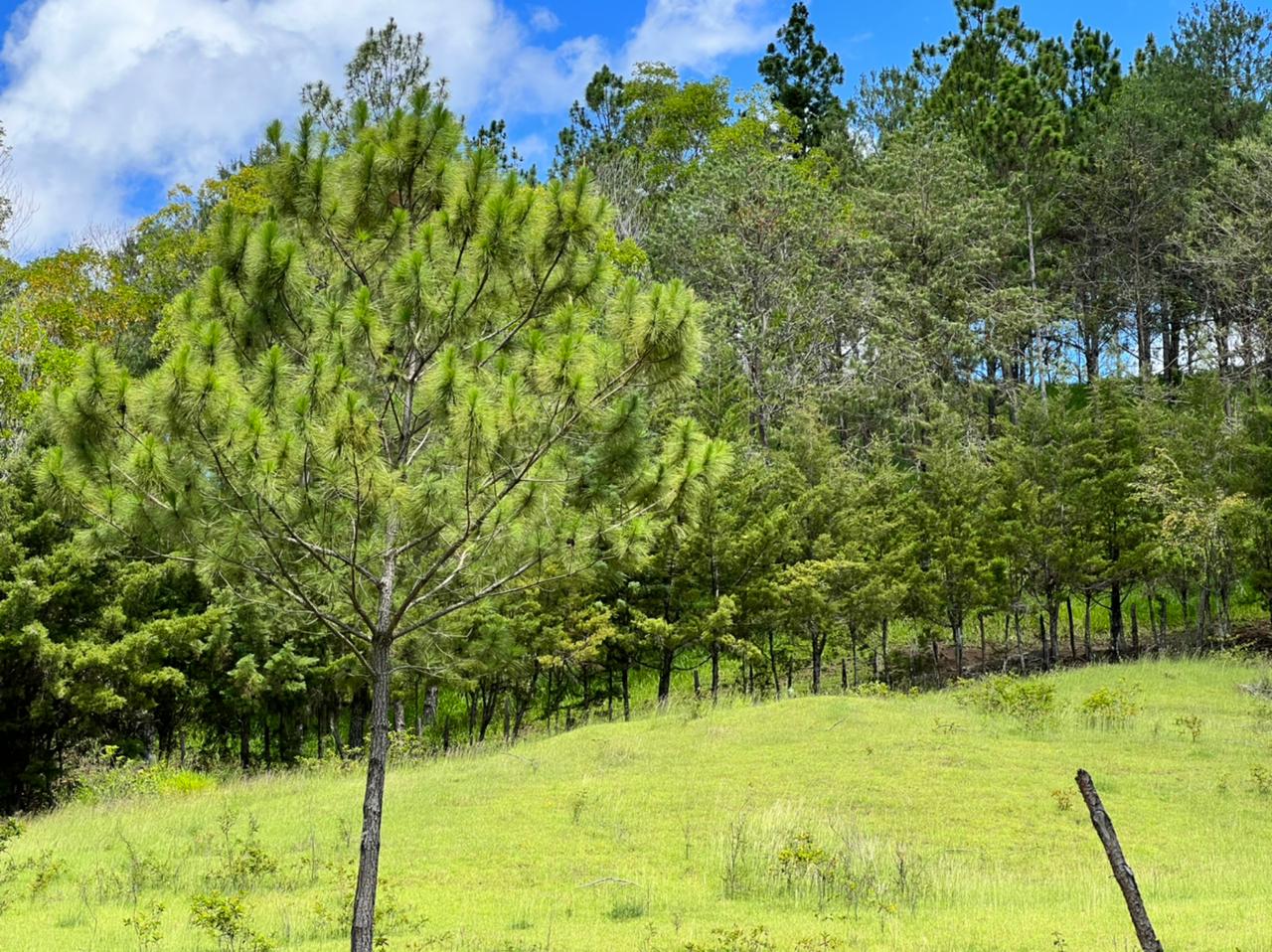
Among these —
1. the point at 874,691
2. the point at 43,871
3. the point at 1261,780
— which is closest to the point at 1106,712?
the point at 1261,780

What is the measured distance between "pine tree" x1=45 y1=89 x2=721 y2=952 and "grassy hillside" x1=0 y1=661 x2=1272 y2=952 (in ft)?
9.81

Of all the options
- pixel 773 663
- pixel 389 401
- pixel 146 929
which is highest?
pixel 389 401

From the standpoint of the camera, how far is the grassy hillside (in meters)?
8.68

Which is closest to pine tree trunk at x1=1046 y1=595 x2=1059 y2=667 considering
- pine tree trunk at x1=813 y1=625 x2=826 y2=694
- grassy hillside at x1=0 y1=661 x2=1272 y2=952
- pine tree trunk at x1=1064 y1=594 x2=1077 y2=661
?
pine tree trunk at x1=1064 y1=594 x2=1077 y2=661

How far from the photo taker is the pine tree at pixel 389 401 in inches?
270

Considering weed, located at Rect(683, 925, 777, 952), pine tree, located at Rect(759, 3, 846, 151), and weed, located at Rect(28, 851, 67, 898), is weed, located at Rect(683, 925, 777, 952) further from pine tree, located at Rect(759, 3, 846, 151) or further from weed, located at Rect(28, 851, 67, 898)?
pine tree, located at Rect(759, 3, 846, 151)

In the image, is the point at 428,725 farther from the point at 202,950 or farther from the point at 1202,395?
the point at 1202,395

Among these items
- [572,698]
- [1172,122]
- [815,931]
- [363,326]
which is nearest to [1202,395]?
[1172,122]

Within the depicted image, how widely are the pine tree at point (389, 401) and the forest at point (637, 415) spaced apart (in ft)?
0.11

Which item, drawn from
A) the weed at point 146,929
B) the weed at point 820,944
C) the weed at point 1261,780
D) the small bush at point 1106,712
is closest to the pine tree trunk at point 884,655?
the small bush at point 1106,712

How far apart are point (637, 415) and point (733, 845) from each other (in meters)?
5.77

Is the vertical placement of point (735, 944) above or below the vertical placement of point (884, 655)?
below

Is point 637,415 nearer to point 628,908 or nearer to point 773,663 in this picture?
point 628,908

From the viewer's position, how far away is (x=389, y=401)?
7.99m
